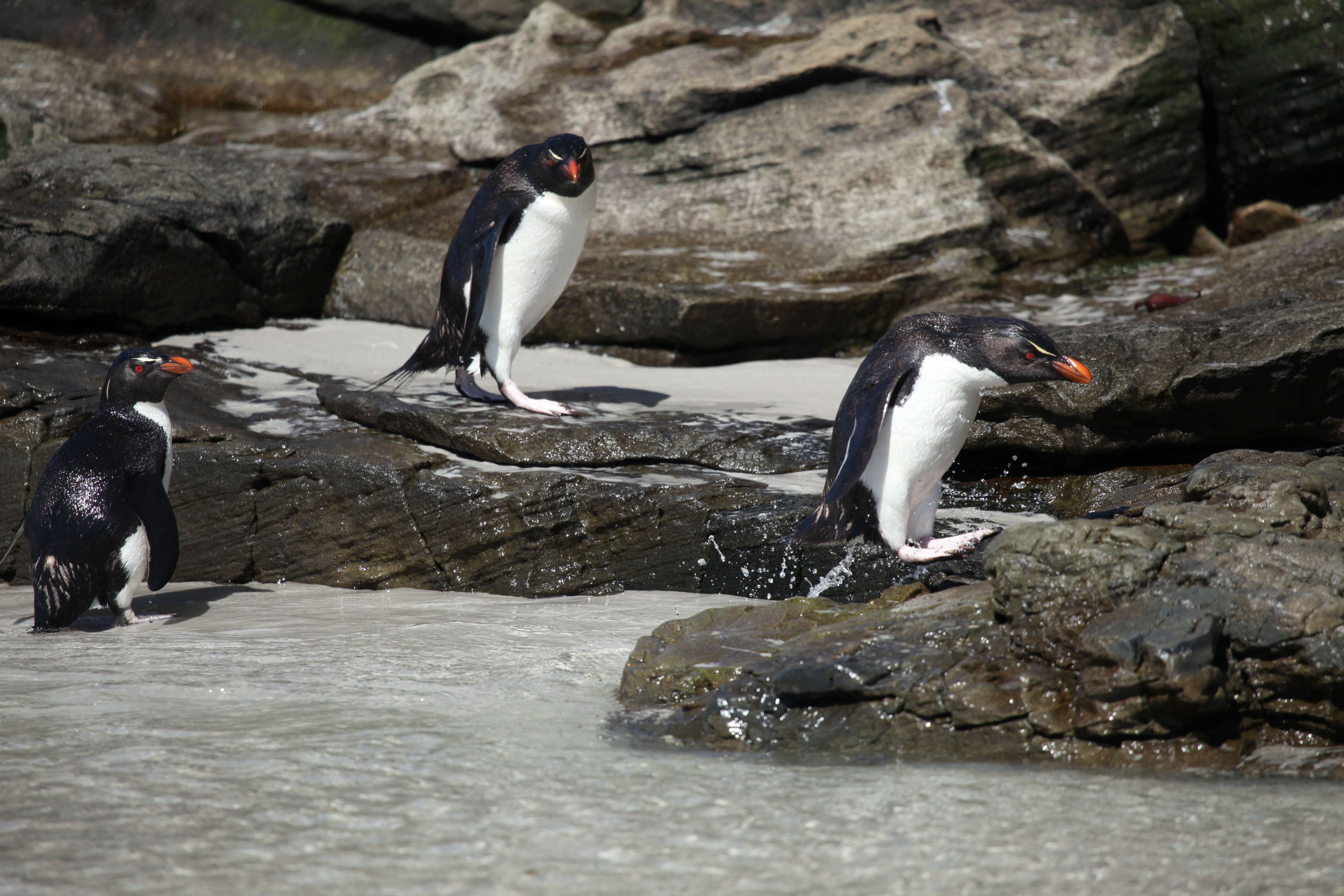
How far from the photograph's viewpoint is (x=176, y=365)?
13.1ft

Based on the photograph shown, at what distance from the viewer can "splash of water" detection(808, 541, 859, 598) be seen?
3.66m

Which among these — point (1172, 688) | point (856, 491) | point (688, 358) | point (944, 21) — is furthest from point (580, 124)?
point (1172, 688)

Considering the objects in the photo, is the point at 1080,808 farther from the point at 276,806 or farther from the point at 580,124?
the point at 580,124

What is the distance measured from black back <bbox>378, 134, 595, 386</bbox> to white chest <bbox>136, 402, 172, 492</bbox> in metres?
1.13

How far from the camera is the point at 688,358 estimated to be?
6.71m

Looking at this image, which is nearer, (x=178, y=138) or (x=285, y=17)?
(x=178, y=138)

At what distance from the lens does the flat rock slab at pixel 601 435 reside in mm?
4363

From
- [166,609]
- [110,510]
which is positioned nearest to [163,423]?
[110,510]

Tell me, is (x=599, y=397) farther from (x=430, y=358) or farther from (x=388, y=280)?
(x=388, y=280)

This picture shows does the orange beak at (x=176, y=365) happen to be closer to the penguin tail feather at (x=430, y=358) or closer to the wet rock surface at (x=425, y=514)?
the wet rock surface at (x=425, y=514)

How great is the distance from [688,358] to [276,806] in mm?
5014

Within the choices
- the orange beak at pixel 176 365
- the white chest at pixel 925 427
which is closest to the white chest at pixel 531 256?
the orange beak at pixel 176 365

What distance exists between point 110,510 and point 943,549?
2.75 meters

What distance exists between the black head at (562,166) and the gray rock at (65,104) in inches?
205
